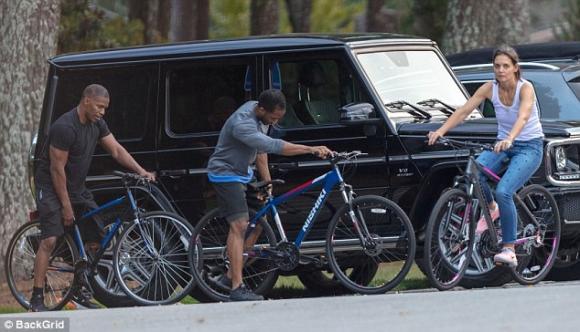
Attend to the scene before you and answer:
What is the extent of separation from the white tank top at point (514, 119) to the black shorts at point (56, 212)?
10.7 feet

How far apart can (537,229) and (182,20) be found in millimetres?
18368

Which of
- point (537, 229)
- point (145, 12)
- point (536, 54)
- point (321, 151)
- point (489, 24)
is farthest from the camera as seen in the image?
point (145, 12)

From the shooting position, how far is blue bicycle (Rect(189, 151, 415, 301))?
10680 mm

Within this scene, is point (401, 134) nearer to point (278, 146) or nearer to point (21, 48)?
point (278, 146)

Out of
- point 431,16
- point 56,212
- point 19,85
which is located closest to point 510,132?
point 56,212

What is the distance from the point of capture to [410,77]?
469 inches

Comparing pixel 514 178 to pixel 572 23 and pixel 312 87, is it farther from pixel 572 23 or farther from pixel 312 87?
pixel 572 23

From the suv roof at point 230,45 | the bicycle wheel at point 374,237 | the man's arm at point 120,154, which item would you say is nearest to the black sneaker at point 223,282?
the bicycle wheel at point 374,237

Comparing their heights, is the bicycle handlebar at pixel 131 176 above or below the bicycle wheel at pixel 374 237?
above

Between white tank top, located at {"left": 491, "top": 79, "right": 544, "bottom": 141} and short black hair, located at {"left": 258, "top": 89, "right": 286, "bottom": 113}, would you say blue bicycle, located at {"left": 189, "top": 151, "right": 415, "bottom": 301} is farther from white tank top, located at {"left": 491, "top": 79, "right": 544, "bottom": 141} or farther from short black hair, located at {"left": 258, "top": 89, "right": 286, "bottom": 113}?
white tank top, located at {"left": 491, "top": 79, "right": 544, "bottom": 141}

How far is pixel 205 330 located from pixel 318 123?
3.06 meters

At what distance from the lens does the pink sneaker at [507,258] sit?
35.1 ft

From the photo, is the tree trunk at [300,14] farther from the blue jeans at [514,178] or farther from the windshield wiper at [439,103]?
the blue jeans at [514,178]

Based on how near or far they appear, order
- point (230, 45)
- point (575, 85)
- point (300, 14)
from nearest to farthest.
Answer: point (230, 45), point (575, 85), point (300, 14)
